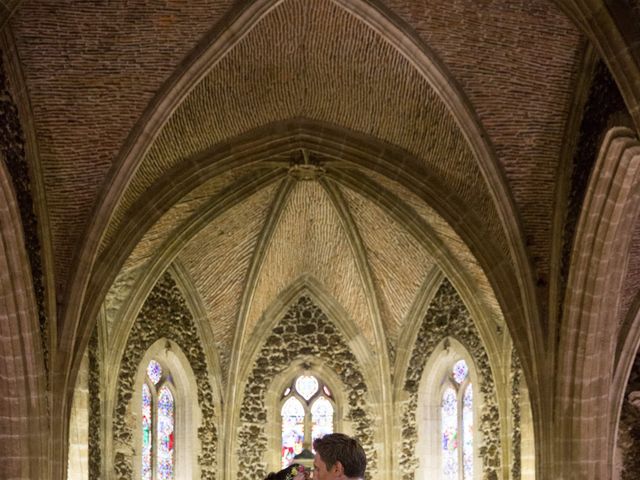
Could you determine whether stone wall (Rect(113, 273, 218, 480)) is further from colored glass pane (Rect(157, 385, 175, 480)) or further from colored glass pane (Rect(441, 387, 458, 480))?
colored glass pane (Rect(441, 387, 458, 480))

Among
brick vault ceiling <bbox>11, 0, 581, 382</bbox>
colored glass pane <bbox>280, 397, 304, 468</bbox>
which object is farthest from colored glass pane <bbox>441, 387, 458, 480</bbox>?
colored glass pane <bbox>280, 397, 304, 468</bbox>

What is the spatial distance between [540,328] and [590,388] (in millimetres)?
833

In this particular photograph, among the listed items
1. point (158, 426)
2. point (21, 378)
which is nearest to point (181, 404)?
point (158, 426)

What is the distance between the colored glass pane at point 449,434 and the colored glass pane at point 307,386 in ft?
5.95

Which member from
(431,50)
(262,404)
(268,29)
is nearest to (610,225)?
(431,50)

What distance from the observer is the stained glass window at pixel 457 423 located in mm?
21406

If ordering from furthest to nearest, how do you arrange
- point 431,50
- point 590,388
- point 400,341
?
point 400,341
point 590,388
point 431,50

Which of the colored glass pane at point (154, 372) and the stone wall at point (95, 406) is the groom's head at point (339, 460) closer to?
the stone wall at point (95, 406)

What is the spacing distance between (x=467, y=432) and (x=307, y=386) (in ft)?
7.68

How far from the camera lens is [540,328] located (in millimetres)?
17875

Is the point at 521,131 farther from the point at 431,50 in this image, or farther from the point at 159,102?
the point at 159,102

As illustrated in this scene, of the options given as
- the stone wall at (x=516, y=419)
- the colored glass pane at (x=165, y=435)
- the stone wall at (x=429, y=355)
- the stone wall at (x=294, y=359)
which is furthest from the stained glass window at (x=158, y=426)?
the stone wall at (x=516, y=419)

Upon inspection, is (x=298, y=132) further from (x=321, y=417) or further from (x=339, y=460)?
(x=339, y=460)

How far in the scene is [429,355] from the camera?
858 inches
